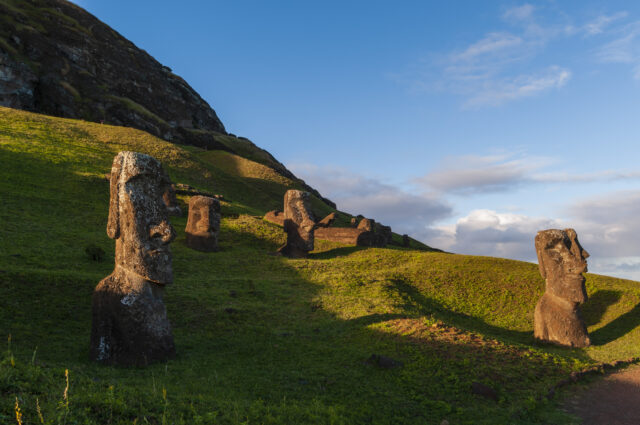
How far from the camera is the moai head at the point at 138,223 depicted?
1099 centimetres

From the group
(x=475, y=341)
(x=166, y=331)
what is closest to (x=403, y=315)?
(x=475, y=341)

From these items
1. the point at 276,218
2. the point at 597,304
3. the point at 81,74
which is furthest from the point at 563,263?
the point at 81,74

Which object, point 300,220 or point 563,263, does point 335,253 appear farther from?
point 563,263

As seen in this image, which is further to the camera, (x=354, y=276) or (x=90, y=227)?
(x=90, y=227)

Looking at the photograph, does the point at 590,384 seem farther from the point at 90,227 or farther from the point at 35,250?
the point at 90,227

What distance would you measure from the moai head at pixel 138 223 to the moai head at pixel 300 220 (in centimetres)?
1621

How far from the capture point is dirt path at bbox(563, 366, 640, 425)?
350 inches

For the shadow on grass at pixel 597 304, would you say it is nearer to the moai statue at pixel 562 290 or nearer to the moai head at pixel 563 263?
the moai statue at pixel 562 290

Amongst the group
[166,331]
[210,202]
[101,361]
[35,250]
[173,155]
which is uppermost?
[173,155]

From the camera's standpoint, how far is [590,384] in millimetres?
10992

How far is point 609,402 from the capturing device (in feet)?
32.3

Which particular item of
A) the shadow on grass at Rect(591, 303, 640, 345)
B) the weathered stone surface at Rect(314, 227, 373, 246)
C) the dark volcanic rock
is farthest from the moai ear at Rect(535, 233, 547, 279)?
the dark volcanic rock

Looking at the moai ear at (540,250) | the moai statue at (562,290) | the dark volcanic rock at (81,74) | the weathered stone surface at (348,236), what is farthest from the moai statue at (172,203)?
the dark volcanic rock at (81,74)

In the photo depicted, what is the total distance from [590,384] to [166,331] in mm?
10678
